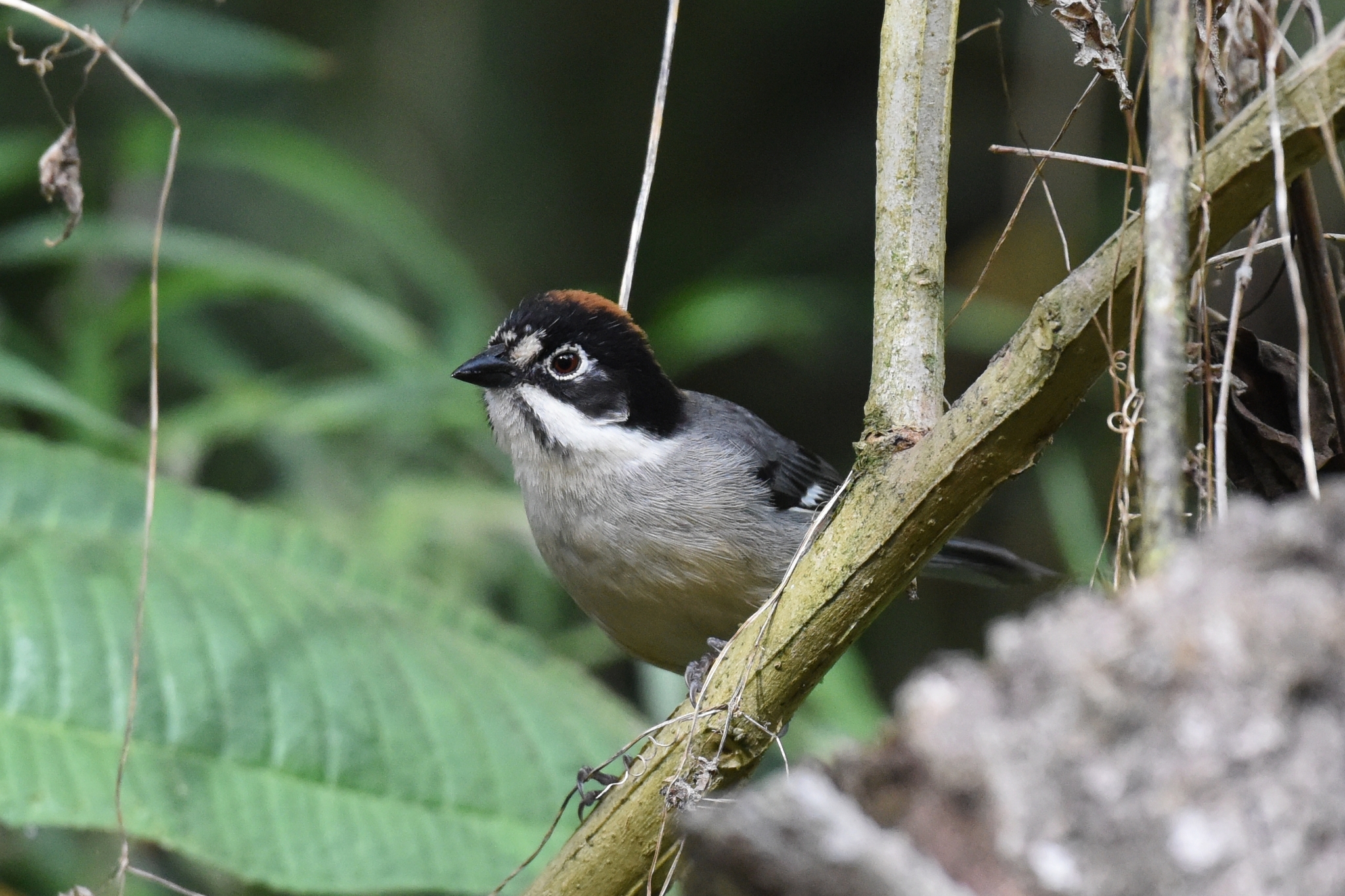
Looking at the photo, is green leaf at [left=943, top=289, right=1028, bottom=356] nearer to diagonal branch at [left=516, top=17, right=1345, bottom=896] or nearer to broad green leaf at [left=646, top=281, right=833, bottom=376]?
broad green leaf at [left=646, top=281, right=833, bottom=376]

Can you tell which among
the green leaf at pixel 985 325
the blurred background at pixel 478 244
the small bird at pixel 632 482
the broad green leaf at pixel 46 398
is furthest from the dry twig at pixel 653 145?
the green leaf at pixel 985 325

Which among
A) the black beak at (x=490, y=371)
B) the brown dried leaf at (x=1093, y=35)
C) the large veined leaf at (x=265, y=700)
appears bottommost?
the large veined leaf at (x=265, y=700)

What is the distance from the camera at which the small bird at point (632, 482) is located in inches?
126

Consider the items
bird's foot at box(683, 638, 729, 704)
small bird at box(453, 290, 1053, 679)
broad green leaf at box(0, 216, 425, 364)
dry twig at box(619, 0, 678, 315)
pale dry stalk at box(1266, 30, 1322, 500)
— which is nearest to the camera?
pale dry stalk at box(1266, 30, 1322, 500)

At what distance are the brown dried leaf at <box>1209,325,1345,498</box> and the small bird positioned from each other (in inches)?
53.0

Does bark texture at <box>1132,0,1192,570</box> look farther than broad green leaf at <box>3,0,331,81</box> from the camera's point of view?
No

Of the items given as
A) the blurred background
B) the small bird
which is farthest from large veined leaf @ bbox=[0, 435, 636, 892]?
the small bird

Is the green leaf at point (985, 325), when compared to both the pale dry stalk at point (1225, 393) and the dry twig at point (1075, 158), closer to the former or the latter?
the dry twig at point (1075, 158)

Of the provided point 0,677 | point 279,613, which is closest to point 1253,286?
point 279,613

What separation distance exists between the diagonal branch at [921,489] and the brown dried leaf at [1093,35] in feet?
1.48

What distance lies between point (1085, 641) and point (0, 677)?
288 centimetres

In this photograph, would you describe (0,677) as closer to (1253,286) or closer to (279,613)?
(279,613)

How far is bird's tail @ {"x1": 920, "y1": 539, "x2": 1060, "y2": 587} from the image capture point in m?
3.86

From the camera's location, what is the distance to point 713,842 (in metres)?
1.11
